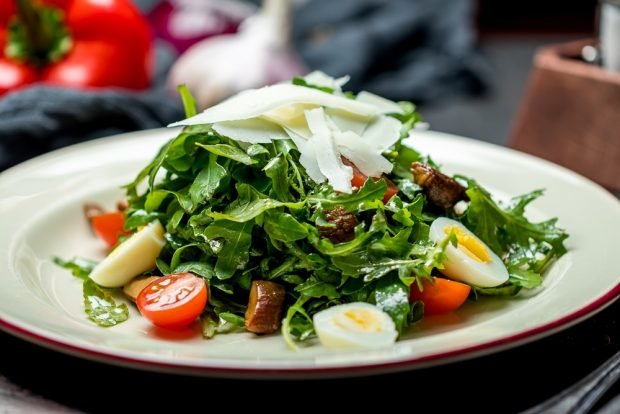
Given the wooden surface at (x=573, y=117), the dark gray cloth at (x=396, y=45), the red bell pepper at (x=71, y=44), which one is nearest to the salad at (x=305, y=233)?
the wooden surface at (x=573, y=117)

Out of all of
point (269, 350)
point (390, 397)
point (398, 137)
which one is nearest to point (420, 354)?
point (390, 397)

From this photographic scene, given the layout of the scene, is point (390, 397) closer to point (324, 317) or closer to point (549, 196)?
point (324, 317)

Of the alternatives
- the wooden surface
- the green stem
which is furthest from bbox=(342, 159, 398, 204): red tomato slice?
the green stem

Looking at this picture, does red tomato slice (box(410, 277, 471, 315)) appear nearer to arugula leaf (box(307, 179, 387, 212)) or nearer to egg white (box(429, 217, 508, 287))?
egg white (box(429, 217, 508, 287))

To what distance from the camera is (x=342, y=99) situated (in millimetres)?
2248

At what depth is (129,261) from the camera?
213 centimetres

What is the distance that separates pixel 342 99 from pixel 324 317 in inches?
27.2

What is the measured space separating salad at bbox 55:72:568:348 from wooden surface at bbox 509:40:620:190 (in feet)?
4.20

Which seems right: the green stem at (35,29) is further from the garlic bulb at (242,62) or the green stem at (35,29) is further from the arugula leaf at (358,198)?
the arugula leaf at (358,198)

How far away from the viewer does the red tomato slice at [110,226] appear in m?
2.49

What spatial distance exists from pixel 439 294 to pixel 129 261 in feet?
2.50

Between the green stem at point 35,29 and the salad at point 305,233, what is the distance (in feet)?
5.95

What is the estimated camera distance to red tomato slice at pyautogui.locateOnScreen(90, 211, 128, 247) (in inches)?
98.1

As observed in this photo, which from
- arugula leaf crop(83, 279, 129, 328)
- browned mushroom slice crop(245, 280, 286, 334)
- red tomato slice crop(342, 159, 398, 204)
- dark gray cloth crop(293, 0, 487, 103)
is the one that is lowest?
dark gray cloth crop(293, 0, 487, 103)
